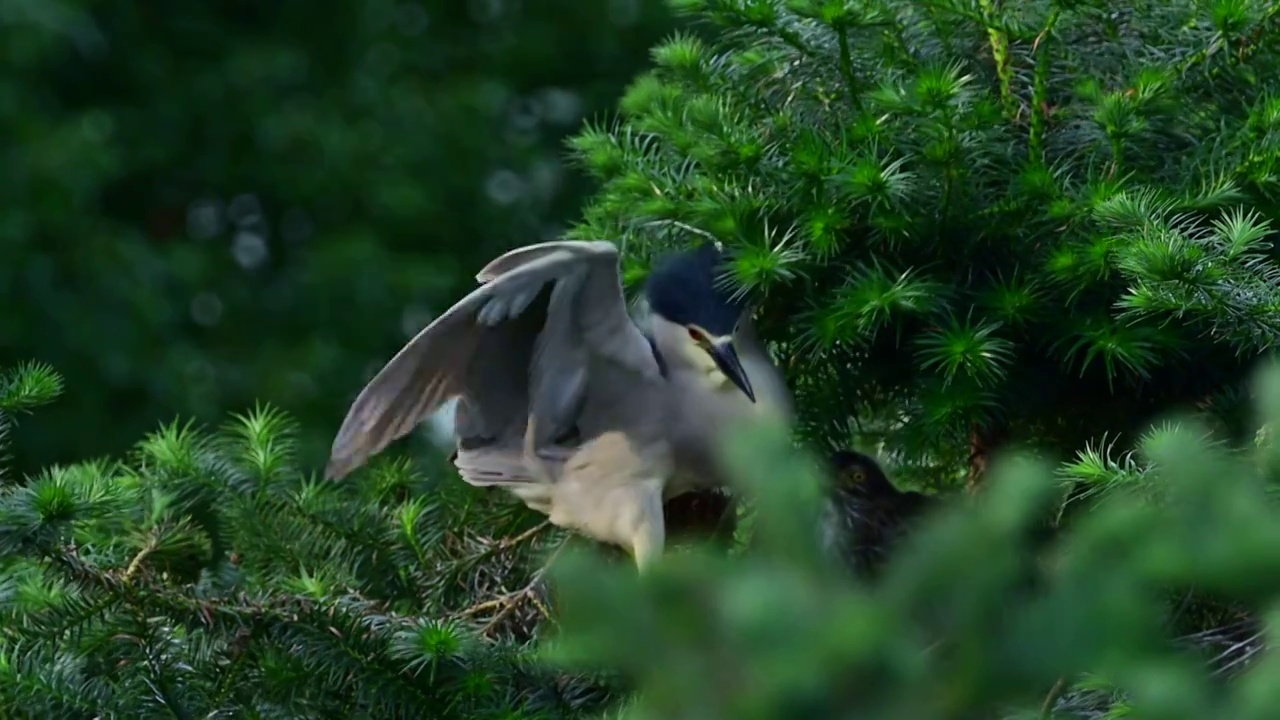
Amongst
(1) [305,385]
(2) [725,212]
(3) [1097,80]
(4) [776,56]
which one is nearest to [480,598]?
(2) [725,212]

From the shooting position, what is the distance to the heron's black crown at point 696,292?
1.55 m

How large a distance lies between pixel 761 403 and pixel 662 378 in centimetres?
16

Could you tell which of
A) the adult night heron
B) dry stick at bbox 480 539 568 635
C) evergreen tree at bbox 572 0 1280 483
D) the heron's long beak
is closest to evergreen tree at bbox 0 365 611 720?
dry stick at bbox 480 539 568 635

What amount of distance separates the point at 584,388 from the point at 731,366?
0.15 metres

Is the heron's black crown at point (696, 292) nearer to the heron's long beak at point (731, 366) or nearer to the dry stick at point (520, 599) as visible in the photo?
the heron's long beak at point (731, 366)

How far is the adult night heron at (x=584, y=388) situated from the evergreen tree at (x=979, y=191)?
0.06 meters

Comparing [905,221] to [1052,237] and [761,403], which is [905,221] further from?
[761,403]

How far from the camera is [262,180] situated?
17.4 feet

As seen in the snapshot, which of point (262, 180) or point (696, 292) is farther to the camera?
point (262, 180)

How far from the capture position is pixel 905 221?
1.40 meters

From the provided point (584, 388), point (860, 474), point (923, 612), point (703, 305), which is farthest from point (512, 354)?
point (923, 612)

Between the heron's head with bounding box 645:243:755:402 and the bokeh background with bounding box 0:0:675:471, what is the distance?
2762 mm

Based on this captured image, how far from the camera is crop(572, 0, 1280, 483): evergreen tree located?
1.38m

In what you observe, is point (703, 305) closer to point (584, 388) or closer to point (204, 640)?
point (584, 388)
